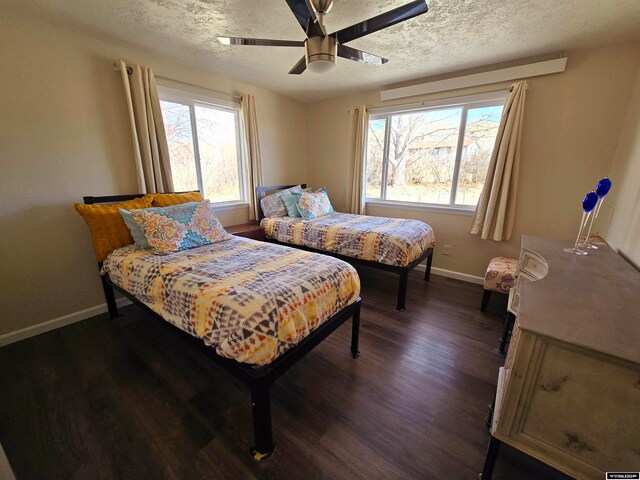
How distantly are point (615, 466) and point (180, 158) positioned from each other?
3747 millimetres

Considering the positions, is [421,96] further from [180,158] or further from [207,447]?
[207,447]

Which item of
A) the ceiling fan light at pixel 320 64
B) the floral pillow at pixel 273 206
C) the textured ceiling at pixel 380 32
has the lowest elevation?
the floral pillow at pixel 273 206

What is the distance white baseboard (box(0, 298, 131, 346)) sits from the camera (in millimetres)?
2061

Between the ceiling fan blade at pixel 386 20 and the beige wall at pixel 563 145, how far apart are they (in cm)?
198

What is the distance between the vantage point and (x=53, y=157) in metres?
2.12

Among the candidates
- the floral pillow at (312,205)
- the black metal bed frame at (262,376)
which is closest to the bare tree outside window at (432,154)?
the floral pillow at (312,205)

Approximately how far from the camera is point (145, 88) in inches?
96.3

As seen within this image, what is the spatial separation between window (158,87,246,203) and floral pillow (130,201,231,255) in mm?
891

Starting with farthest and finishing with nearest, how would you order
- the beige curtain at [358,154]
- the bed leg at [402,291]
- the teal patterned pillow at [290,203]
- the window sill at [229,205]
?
the beige curtain at [358,154], the teal patterned pillow at [290,203], the window sill at [229,205], the bed leg at [402,291]

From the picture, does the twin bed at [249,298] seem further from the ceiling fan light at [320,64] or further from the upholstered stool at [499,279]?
the ceiling fan light at [320,64]

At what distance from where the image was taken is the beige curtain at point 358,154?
366 centimetres

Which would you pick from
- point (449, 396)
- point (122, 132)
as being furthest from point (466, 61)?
point (122, 132)

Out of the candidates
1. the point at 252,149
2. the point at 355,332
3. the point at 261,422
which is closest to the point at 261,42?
the point at 252,149

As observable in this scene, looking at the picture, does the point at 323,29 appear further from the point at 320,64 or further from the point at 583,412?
the point at 583,412
